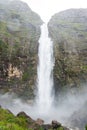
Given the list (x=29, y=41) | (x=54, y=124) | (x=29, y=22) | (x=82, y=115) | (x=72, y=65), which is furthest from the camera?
(x=29, y=22)

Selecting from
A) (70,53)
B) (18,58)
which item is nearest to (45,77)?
(18,58)

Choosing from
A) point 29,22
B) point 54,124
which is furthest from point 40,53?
point 54,124

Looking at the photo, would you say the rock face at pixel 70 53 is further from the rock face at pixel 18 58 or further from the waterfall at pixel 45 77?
the rock face at pixel 18 58

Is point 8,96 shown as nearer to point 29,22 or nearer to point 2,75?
point 2,75

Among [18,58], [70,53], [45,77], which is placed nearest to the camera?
[45,77]

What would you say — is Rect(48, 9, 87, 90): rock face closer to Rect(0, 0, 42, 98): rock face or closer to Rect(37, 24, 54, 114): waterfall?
Rect(37, 24, 54, 114): waterfall

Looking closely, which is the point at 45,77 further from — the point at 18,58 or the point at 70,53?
the point at 70,53

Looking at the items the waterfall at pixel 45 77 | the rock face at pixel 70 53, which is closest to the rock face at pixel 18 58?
the waterfall at pixel 45 77

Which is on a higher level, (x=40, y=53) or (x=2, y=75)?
(x=40, y=53)
